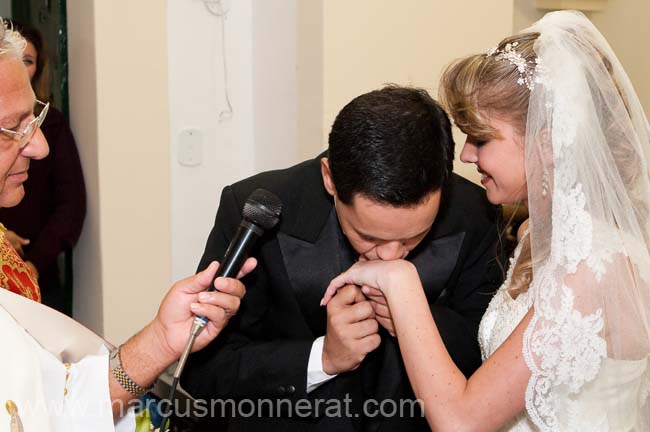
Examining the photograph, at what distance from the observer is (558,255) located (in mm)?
1806

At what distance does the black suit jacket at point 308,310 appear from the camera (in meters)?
2.11

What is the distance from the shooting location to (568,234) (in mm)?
1803

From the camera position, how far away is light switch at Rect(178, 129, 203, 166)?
366 cm

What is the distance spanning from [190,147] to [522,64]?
6.73 feet

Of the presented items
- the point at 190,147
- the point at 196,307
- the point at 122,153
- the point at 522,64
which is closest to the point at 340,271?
the point at 196,307

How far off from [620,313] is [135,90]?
2.26m

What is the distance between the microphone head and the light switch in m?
1.97

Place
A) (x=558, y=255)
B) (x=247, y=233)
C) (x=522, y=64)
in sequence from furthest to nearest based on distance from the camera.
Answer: (x=522, y=64) → (x=558, y=255) → (x=247, y=233)

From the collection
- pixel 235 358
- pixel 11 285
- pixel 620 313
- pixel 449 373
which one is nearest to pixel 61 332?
pixel 11 285

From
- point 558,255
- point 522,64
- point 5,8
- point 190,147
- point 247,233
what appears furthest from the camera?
point 5,8

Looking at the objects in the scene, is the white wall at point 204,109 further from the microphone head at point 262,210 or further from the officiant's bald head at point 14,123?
the microphone head at point 262,210

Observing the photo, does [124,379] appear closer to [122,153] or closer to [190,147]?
[122,153]

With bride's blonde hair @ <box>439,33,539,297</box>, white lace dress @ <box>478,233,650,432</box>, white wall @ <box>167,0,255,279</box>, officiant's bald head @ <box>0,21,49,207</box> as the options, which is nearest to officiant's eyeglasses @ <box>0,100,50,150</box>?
officiant's bald head @ <box>0,21,49,207</box>

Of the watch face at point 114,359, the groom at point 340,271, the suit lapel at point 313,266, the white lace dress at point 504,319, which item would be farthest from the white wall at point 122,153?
the white lace dress at point 504,319
